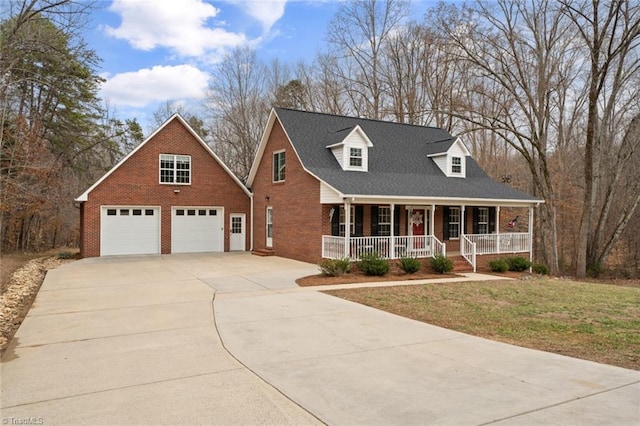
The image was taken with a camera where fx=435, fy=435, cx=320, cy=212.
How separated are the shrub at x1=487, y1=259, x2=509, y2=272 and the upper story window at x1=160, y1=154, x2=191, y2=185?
49.0ft

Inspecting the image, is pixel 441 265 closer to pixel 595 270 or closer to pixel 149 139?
pixel 595 270

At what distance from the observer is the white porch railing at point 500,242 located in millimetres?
19391

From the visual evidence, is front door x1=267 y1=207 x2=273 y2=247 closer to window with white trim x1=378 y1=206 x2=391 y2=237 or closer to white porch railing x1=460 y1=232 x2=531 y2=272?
window with white trim x1=378 y1=206 x2=391 y2=237

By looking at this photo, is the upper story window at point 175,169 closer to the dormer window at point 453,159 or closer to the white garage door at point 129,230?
the white garage door at point 129,230

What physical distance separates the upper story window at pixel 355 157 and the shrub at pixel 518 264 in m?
7.64

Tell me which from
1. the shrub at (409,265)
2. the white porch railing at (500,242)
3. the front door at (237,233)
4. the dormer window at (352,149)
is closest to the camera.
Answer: the shrub at (409,265)

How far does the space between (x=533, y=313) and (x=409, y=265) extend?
6646mm

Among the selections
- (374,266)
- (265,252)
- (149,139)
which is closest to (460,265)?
(374,266)

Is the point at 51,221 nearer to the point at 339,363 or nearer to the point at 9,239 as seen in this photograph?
the point at 9,239

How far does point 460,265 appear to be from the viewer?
1836 cm

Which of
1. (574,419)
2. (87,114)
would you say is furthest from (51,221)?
(574,419)

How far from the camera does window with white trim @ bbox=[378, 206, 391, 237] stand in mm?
18844

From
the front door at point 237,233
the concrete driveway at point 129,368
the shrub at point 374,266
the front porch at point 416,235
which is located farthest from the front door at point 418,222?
the concrete driveway at point 129,368

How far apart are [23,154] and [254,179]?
35.2 ft
